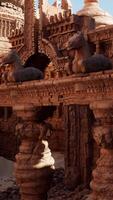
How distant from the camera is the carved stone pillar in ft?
21.8

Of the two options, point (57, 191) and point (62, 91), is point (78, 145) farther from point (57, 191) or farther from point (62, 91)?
point (62, 91)

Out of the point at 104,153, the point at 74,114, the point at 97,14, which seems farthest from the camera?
the point at 97,14

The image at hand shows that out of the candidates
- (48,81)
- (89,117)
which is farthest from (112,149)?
(89,117)

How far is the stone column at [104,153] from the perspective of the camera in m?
5.28

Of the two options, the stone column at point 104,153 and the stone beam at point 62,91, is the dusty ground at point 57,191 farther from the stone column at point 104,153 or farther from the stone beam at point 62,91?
the stone column at point 104,153

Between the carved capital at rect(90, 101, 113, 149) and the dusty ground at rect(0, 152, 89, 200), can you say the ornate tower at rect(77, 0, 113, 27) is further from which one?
the carved capital at rect(90, 101, 113, 149)

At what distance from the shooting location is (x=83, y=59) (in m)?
5.57

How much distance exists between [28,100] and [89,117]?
3.91 m

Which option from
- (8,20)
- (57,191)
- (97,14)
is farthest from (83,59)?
(8,20)

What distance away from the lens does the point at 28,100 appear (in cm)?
668

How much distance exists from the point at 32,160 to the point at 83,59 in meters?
2.17

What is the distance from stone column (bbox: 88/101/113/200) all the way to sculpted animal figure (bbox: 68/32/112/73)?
514mm

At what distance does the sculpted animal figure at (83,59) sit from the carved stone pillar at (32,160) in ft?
4.52

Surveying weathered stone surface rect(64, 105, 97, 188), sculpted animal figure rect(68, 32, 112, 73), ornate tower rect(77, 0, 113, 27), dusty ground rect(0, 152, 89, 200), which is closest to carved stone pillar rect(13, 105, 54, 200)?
sculpted animal figure rect(68, 32, 112, 73)
